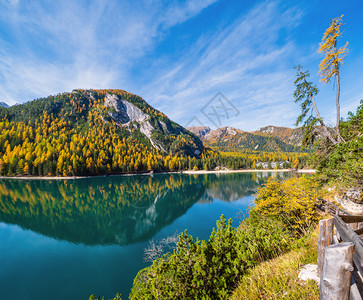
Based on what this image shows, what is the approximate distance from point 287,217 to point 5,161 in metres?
130

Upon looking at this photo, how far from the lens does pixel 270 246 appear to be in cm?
783

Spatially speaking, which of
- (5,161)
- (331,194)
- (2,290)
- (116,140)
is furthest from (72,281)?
(116,140)

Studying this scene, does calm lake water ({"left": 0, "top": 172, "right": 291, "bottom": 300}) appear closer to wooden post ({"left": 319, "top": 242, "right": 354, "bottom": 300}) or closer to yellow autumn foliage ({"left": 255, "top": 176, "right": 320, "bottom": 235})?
yellow autumn foliage ({"left": 255, "top": 176, "right": 320, "bottom": 235})

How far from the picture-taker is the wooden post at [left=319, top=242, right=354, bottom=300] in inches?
83.0

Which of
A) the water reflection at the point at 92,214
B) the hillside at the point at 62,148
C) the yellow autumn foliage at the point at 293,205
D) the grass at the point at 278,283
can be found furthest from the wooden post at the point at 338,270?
the hillside at the point at 62,148

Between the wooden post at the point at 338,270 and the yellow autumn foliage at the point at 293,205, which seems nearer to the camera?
the wooden post at the point at 338,270

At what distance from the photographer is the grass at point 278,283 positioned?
13.1 ft

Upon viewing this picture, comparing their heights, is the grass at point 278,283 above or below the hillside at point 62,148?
below

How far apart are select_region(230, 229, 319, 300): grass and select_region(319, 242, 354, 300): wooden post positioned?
230 centimetres

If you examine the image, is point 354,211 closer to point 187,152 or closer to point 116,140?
point 116,140

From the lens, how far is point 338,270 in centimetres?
213

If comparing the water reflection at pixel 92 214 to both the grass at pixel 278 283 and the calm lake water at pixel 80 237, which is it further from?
the grass at pixel 278 283

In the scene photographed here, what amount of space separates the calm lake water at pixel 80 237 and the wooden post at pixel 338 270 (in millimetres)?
14795

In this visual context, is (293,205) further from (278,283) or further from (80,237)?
(80,237)
